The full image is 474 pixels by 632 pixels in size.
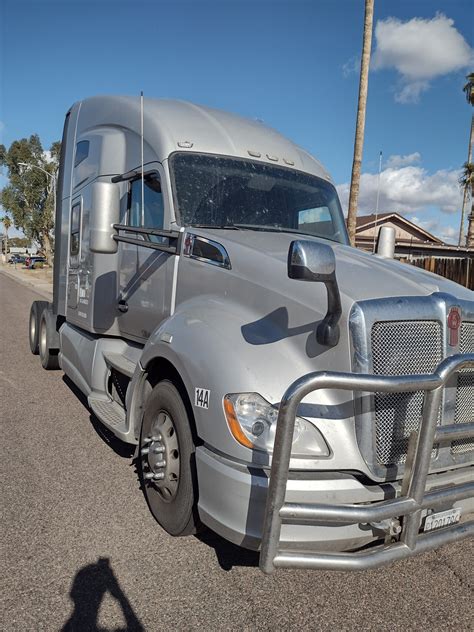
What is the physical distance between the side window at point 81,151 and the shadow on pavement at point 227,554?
163 inches

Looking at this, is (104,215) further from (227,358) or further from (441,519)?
(441,519)

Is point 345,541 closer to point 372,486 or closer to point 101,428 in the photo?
point 372,486

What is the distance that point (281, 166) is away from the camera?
458 cm

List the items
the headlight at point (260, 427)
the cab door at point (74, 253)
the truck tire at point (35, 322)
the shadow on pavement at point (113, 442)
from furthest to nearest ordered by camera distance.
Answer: the truck tire at point (35, 322), the cab door at point (74, 253), the shadow on pavement at point (113, 442), the headlight at point (260, 427)

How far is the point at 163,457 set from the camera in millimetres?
3201

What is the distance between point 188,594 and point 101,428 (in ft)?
9.03

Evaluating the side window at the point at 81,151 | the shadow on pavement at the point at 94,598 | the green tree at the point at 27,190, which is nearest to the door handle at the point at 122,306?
the side window at the point at 81,151

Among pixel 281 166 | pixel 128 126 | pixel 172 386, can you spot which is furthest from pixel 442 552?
pixel 128 126

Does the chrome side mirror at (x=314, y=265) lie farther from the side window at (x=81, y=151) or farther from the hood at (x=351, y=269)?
the side window at (x=81, y=151)

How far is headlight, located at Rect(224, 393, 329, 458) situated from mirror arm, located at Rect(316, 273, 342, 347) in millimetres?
409

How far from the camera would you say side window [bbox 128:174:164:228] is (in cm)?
414

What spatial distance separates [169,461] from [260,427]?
91 centimetres

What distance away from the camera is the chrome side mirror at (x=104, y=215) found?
13.2ft

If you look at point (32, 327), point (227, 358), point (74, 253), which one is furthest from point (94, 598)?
point (32, 327)
